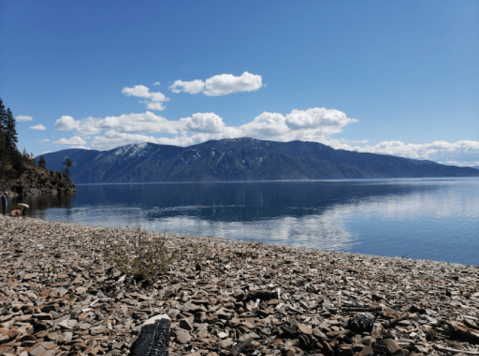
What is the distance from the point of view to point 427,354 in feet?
19.2

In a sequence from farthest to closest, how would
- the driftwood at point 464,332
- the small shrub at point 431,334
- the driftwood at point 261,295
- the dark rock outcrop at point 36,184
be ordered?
1. the dark rock outcrop at point 36,184
2. the driftwood at point 261,295
3. the small shrub at point 431,334
4. the driftwood at point 464,332

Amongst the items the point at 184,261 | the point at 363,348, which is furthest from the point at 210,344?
the point at 184,261

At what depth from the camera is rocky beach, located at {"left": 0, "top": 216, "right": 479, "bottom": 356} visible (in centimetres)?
627

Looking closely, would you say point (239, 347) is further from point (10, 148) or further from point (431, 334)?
point (10, 148)

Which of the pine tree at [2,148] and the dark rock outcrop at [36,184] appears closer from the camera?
Result: the pine tree at [2,148]

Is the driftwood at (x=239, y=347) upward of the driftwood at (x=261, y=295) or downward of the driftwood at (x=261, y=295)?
downward

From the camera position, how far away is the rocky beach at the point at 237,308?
20.6 ft

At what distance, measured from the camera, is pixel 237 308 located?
320 inches

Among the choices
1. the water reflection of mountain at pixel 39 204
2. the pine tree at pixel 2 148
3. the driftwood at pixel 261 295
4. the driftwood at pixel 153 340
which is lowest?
the water reflection of mountain at pixel 39 204

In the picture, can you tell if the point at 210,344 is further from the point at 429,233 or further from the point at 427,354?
the point at 429,233

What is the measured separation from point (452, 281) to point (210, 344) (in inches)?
423

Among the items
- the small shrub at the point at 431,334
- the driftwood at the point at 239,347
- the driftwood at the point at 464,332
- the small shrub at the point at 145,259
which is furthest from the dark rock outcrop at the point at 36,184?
the driftwood at the point at 464,332

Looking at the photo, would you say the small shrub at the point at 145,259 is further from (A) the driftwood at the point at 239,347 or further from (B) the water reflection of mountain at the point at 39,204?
(B) the water reflection of mountain at the point at 39,204

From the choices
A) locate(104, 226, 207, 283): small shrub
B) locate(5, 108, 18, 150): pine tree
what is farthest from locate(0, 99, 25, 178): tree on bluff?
locate(104, 226, 207, 283): small shrub
